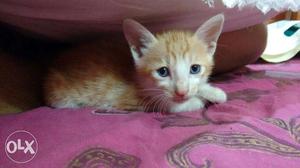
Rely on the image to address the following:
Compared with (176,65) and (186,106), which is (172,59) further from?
(186,106)

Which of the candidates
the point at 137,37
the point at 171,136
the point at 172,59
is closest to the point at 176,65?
the point at 172,59

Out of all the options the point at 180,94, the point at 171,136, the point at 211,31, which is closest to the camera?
the point at 171,136

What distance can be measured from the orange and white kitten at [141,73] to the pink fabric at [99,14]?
0.14 feet

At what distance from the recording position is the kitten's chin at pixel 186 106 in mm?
979

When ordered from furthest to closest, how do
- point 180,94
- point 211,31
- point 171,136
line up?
point 211,31
point 180,94
point 171,136

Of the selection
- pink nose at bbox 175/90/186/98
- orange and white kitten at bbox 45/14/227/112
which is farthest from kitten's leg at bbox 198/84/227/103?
pink nose at bbox 175/90/186/98

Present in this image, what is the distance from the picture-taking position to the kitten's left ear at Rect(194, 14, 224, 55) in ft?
3.27

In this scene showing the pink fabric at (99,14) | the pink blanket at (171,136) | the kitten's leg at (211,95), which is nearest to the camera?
the pink blanket at (171,136)

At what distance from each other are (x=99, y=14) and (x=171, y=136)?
1.27 feet

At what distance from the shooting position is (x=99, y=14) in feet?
3.10

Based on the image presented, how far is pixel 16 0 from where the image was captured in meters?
0.89

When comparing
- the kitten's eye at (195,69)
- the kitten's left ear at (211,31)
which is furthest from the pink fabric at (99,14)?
the kitten's eye at (195,69)

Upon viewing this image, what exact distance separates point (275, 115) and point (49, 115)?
1.81 feet

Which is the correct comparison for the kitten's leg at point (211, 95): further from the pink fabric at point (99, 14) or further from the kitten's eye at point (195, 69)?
the pink fabric at point (99, 14)
